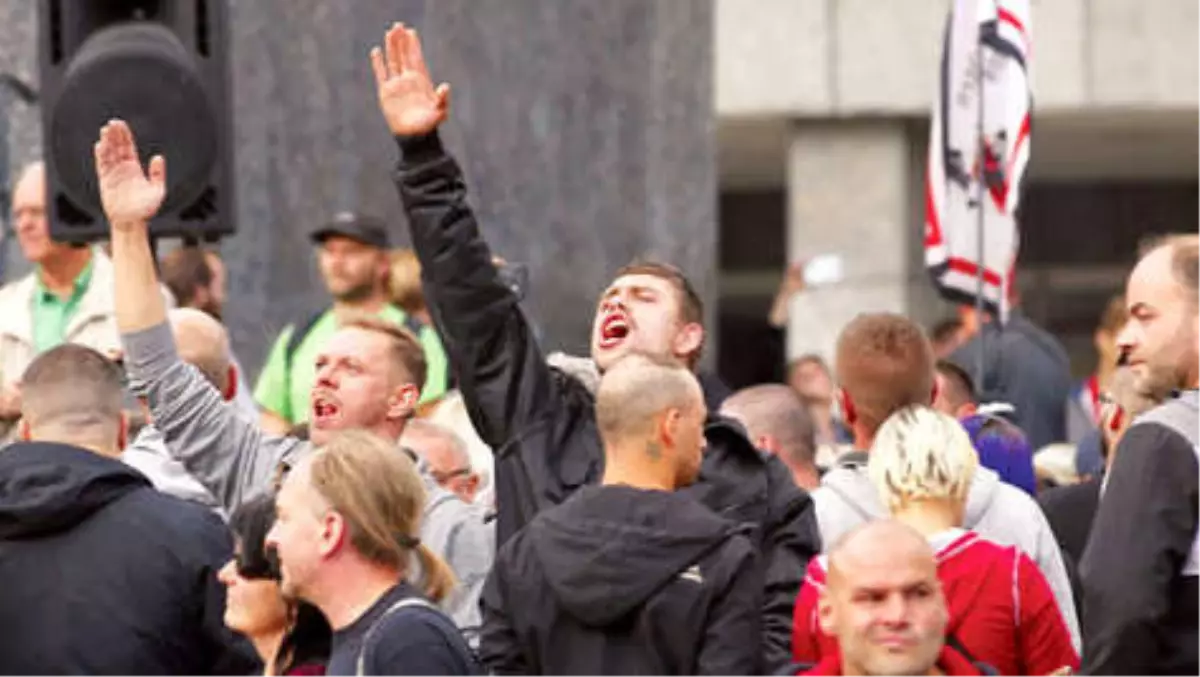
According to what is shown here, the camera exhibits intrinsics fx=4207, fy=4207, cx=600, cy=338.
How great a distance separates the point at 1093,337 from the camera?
28312 millimetres

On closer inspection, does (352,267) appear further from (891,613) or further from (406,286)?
(891,613)

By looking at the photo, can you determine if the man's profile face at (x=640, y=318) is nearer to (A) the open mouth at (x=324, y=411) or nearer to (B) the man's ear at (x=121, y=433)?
(A) the open mouth at (x=324, y=411)

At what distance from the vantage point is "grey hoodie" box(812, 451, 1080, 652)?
10125 millimetres

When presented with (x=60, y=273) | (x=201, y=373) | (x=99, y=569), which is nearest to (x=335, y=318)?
(x=60, y=273)

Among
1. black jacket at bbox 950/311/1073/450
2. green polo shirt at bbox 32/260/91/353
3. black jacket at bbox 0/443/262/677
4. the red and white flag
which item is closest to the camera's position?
black jacket at bbox 0/443/262/677

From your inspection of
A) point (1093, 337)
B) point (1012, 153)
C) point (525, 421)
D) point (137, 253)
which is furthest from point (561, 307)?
point (1093, 337)

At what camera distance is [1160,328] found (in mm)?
9422

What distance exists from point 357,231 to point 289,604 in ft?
19.5

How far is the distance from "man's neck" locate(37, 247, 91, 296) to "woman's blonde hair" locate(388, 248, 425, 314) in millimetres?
1272

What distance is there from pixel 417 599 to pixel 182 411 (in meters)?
2.20

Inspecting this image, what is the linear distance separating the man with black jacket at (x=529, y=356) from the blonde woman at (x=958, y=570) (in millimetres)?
329

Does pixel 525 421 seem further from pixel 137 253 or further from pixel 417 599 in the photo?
pixel 137 253

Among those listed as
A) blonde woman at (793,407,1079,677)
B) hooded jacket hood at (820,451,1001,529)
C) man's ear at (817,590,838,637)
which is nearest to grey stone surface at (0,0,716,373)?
hooded jacket hood at (820,451,1001,529)

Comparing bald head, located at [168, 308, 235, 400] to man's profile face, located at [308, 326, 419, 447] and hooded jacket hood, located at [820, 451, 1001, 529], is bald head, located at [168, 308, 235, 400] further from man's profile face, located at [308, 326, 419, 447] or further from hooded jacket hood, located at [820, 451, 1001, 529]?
hooded jacket hood, located at [820, 451, 1001, 529]
